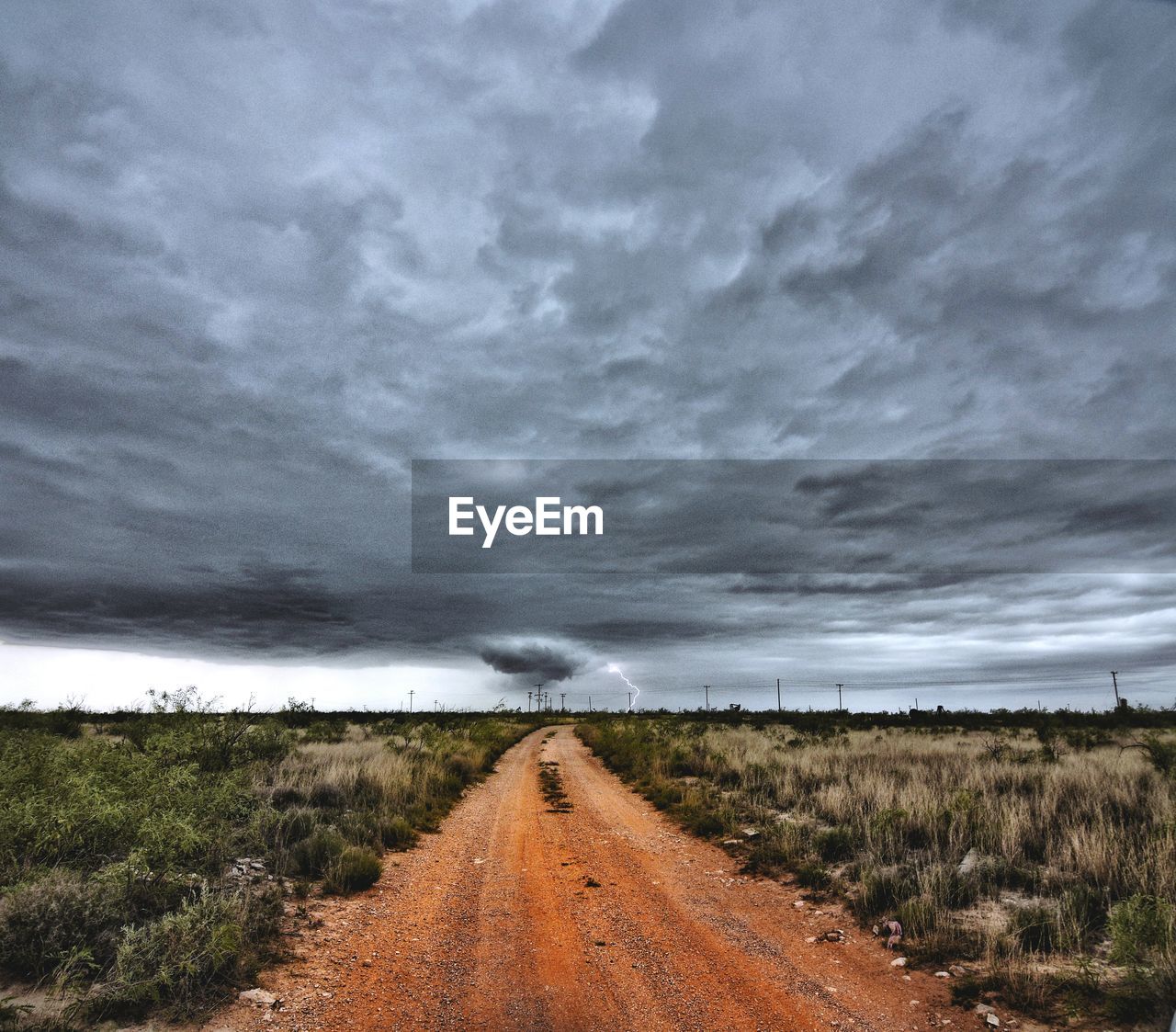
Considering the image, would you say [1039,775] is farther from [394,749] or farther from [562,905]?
[394,749]

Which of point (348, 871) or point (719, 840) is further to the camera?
point (719, 840)

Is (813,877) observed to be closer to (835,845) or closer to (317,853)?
(835,845)

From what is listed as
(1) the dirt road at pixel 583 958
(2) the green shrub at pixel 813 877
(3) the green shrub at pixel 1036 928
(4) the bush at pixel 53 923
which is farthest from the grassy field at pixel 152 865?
(3) the green shrub at pixel 1036 928

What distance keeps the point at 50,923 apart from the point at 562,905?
5545 mm

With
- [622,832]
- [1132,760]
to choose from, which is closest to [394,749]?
[622,832]

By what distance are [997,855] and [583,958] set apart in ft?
21.0

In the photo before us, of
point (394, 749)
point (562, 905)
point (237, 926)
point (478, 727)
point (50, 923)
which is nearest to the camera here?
point (50, 923)

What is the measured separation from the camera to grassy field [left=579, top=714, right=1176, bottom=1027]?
5.96m

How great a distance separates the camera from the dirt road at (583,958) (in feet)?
18.9

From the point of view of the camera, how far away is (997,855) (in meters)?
9.38

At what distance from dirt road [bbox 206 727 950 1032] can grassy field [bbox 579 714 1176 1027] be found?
28.0 inches

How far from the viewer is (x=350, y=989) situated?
6.16 m

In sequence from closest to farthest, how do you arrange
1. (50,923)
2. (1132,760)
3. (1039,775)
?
(50,923) → (1039,775) → (1132,760)

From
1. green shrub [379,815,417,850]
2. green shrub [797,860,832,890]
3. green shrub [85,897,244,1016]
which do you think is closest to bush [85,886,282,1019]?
green shrub [85,897,244,1016]
